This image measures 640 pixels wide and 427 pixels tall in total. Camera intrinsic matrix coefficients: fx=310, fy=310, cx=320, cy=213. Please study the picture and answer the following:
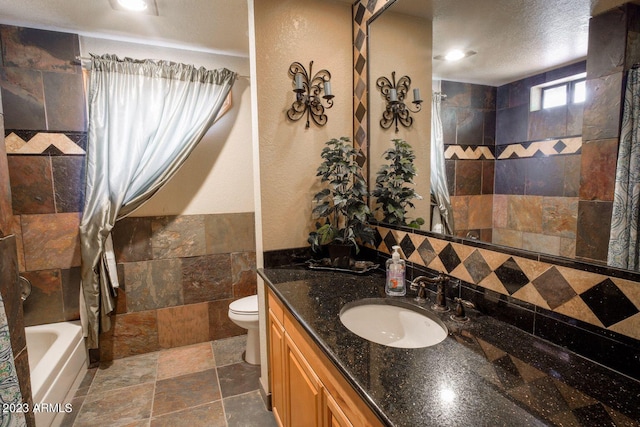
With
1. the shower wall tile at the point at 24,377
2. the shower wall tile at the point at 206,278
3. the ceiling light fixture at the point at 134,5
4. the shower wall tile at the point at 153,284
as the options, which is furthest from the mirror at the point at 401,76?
the shower wall tile at the point at 153,284

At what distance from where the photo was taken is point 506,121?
3.65 feet

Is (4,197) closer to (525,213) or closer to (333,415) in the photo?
(333,415)

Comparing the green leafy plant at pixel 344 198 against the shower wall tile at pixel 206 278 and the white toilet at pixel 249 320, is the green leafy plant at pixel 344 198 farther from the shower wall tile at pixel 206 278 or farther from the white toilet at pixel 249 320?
the shower wall tile at pixel 206 278

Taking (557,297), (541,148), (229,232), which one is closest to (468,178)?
(541,148)

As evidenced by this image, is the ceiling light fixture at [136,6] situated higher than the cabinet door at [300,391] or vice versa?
the ceiling light fixture at [136,6]

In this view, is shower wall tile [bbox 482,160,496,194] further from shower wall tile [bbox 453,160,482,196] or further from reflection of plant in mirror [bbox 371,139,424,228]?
reflection of plant in mirror [bbox 371,139,424,228]

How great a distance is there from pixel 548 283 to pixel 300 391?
3.32 ft

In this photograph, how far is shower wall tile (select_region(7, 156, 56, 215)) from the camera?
222 cm

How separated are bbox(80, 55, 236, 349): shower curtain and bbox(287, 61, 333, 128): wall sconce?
3.40ft

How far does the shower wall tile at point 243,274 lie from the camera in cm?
285

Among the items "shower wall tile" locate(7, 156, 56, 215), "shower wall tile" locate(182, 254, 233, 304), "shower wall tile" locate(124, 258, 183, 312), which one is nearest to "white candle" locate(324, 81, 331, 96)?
"shower wall tile" locate(182, 254, 233, 304)

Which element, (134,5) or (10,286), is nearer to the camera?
(10,286)

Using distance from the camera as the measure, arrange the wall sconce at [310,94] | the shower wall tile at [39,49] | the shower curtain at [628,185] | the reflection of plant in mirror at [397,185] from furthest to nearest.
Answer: the shower wall tile at [39,49], the wall sconce at [310,94], the reflection of plant in mirror at [397,185], the shower curtain at [628,185]

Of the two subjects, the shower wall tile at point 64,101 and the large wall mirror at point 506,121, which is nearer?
the large wall mirror at point 506,121
